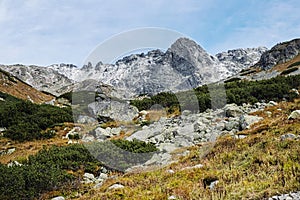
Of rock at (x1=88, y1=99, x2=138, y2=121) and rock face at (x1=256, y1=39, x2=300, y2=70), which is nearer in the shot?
rock at (x1=88, y1=99, x2=138, y2=121)

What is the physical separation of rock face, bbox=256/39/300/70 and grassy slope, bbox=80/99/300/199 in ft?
233

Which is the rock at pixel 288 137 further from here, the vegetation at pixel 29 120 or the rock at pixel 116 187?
the vegetation at pixel 29 120

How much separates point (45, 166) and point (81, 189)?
242 cm

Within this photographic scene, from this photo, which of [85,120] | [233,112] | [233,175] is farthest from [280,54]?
[233,175]

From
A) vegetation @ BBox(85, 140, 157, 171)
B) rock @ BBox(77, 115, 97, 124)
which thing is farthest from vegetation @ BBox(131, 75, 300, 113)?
vegetation @ BBox(85, 140, 157, 171)

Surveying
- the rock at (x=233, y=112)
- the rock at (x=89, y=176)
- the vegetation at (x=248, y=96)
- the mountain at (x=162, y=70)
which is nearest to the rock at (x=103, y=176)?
the rock at (x=89, y=176)

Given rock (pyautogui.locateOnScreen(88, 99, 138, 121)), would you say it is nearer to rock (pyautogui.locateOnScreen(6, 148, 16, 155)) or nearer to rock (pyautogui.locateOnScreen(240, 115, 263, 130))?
rock (pyautogui.locateOnScreen(6, 148, 16, 155))

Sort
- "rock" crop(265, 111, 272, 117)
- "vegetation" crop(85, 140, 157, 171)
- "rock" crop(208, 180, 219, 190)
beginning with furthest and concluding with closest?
1. "rock" crop(265, 111, 272, 117)
2. "vegetation" crop(85, 140, 157, 171)
3. "rock" crop(208, 180, 219, 190)

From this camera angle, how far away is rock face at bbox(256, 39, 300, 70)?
77875mm

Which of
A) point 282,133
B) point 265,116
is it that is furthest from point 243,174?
point 265,116

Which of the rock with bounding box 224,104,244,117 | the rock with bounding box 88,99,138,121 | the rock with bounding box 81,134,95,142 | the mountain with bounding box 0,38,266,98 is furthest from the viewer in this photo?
the rock with bounding box 88,99,138,121

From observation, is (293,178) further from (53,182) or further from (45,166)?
(45,166)

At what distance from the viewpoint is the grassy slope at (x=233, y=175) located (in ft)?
26.0

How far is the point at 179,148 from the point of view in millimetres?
16484
